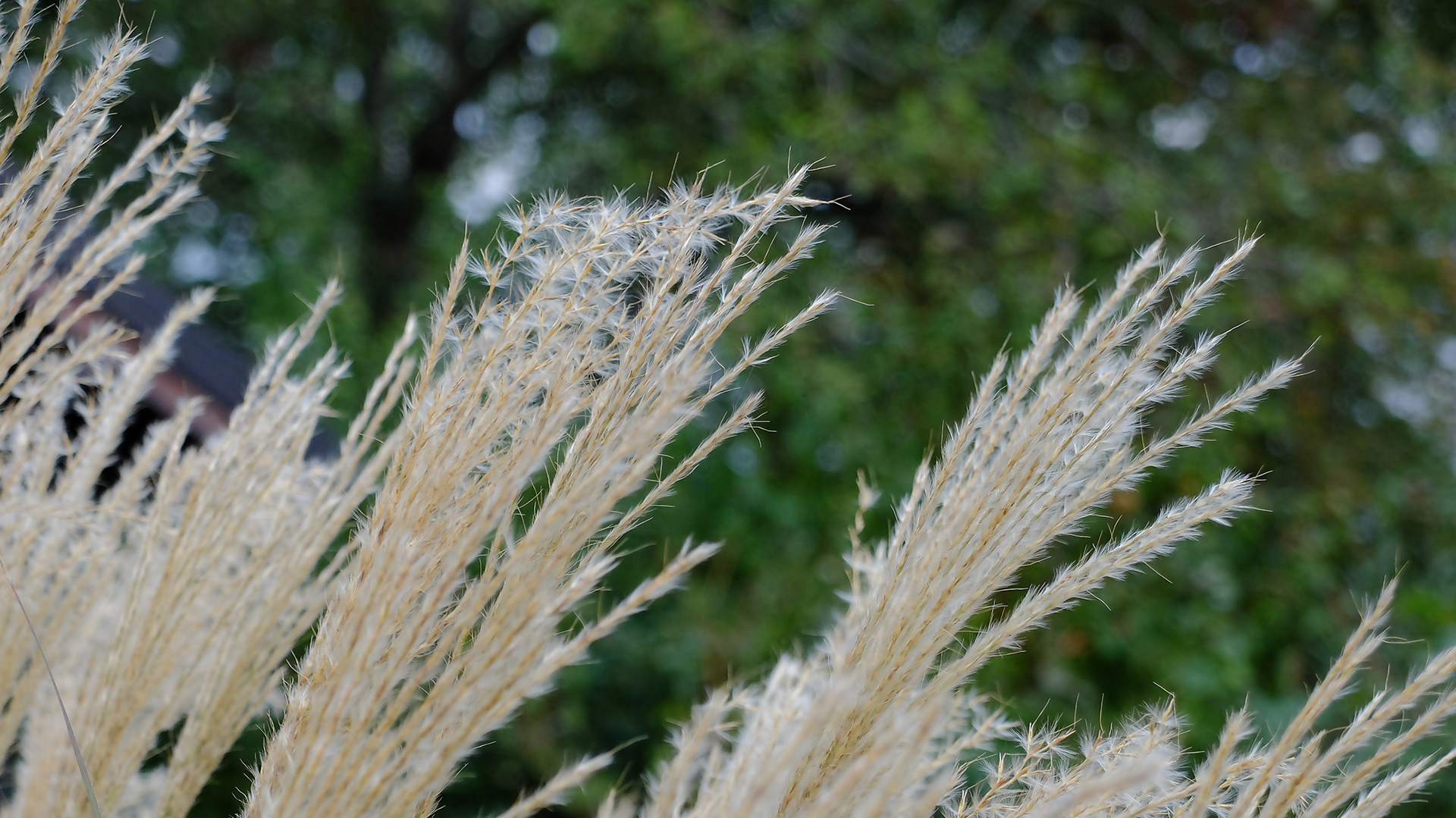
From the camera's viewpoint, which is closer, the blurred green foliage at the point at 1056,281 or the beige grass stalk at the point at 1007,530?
the beige grass stalk at the point at 1007,530

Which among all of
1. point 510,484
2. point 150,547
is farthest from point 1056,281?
point 510,484

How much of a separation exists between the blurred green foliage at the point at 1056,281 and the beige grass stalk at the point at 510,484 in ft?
9.24

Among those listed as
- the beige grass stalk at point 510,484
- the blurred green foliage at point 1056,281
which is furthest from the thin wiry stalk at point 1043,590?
the blurred green foliage at point 1056,281

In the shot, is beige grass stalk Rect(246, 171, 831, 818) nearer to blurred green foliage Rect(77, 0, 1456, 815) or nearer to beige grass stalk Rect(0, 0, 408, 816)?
beige grass stalk Rect(0, 0, 408, 816)

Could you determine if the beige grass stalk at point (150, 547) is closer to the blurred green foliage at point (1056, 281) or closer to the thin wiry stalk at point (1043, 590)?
the thin wiry stalk at point (1043, 590)

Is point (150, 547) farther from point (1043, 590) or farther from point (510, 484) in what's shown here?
point (1043, 590)

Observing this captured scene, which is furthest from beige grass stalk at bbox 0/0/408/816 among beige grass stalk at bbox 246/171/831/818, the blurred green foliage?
the blurred green foliage

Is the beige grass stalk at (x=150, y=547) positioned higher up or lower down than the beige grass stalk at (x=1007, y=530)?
higher up

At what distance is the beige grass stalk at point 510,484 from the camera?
643 mm

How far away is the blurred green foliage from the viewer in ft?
11.9

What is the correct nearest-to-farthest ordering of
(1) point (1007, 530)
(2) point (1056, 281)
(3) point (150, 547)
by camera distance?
(1) point (1007, 530) < (3) point (150, 547) < (2) point (1056, 281)

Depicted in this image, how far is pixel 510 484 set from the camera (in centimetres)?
63

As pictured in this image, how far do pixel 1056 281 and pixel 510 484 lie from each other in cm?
334

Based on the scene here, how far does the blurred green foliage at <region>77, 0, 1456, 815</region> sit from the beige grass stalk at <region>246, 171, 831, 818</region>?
9.24ft
